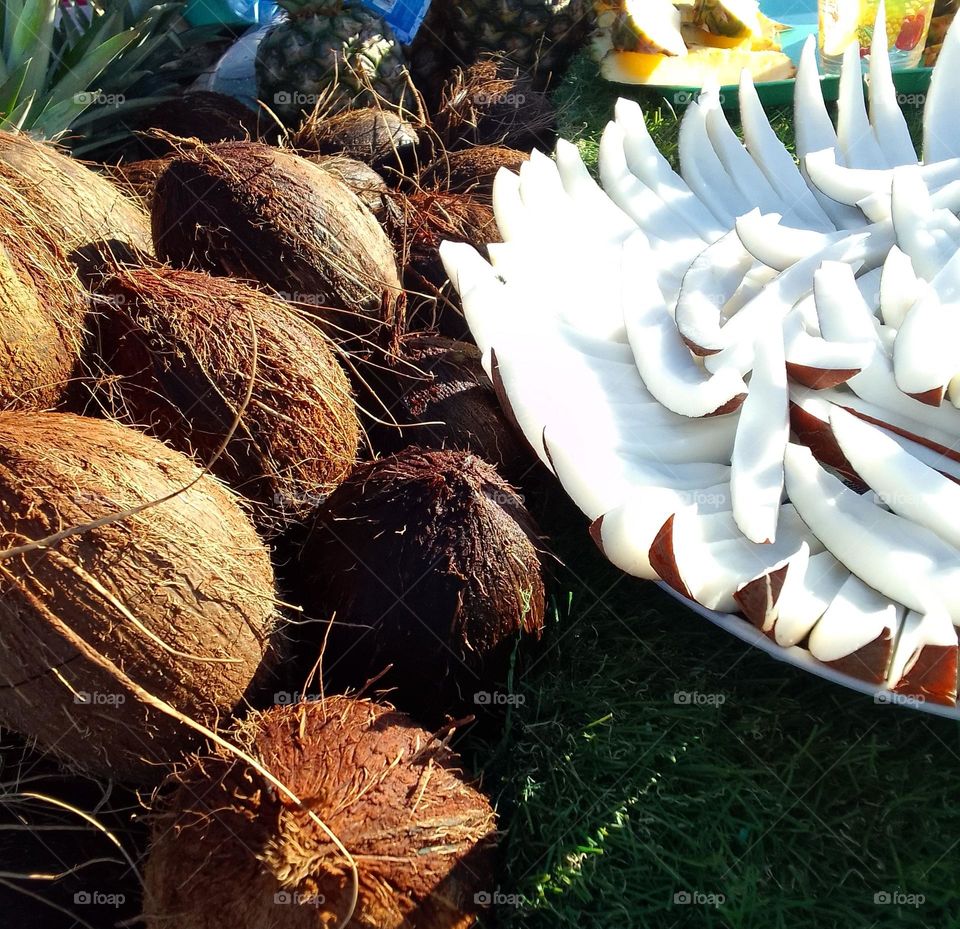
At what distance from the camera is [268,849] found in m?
0.80

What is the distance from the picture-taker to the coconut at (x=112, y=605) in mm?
836

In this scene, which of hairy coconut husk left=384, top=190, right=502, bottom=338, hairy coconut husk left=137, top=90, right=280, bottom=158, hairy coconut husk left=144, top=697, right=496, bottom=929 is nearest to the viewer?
hairy coconut husk left=144, top=697, right=496, bottom=929

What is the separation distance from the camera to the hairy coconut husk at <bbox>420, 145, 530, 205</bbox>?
1796 millimetres

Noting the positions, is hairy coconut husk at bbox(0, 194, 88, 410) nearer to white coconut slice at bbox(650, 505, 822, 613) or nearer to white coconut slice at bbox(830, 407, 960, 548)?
white coconut slice at bbox(650, 505, 822, 613)

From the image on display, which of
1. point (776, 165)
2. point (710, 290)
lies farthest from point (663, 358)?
point (776, 165)

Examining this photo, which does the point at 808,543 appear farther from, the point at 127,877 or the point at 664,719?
the point at 127,877

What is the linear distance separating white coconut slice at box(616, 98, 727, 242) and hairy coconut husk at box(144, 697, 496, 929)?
1.03 m

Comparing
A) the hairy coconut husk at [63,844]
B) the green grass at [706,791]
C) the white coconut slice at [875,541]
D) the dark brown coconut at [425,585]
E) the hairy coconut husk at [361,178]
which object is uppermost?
the hairy coconut husk at [361,178]

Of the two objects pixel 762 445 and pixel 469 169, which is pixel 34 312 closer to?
pixel 762 445

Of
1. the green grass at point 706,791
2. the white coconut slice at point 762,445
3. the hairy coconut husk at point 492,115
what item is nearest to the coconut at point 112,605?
the green grass at point 706,791

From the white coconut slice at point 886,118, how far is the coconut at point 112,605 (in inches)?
53.3

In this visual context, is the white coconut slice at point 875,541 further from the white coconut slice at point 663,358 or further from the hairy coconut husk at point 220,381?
the hairy coconut husk at point 220,381

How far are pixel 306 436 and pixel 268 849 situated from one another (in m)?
0.48

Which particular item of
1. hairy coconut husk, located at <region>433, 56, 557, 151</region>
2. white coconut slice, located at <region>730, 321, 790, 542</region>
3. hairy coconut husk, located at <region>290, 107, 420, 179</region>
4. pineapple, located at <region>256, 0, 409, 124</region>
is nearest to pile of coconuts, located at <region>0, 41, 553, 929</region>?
white coconut slice, located at <region>730, 321, 790, 542</region>
